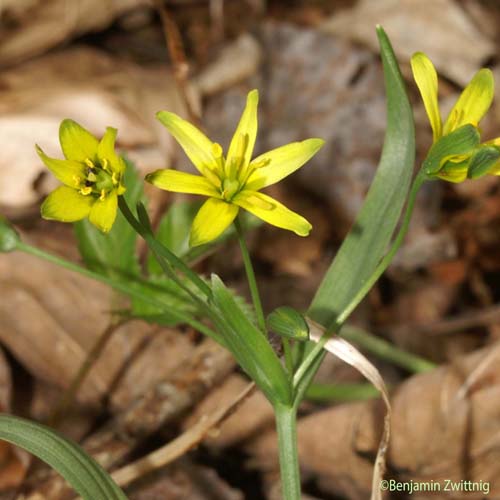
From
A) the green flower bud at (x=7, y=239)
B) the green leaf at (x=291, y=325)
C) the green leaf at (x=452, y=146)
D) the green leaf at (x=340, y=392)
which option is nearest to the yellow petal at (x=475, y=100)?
the green leaf at (x=452, y=146)

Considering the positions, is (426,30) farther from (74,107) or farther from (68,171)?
(68,171)

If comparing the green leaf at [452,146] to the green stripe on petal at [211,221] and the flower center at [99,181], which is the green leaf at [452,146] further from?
the flower center at [99,181]

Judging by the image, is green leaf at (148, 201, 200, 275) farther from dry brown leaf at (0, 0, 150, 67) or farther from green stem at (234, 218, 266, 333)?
dry brown leaf at (0, 0, 150, 67)

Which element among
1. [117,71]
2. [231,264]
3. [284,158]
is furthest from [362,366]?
[117,71]

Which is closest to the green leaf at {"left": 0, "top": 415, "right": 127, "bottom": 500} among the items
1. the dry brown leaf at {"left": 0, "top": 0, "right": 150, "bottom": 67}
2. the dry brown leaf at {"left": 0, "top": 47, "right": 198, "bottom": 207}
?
the dry brown leaf at {"left": 0, "top": 47, "right": 198, "bottom": 207}

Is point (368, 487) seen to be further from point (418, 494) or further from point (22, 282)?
point (22, 282)

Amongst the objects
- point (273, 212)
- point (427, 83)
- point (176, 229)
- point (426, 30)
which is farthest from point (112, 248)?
point (426, 30)
